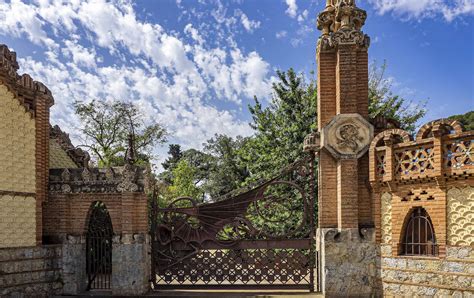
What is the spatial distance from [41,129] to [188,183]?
19.7 meters

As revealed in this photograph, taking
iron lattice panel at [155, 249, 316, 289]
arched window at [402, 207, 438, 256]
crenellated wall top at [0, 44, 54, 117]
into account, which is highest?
crenellated wall top at [0, 44, 54, 117]

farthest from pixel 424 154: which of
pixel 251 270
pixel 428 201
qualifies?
pixel 251 270

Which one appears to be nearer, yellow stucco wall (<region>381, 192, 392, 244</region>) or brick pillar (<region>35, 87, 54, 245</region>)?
yellow stucco wall (<region>381, 192, 392, 244</region>)

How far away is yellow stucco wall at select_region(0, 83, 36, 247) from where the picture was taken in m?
8.23

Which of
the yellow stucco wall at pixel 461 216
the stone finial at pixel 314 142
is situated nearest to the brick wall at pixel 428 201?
the yellow stucco wall at pixel 461 216

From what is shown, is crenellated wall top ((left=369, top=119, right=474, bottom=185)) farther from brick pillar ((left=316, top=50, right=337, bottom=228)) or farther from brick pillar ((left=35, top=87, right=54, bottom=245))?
brick pillar ((left=35, top=87, right=54, bottom=245))

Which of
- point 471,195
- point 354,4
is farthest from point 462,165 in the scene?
point 354,4

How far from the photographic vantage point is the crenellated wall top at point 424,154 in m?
6.83

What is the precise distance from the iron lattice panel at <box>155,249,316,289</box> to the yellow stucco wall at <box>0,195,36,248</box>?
2.88m

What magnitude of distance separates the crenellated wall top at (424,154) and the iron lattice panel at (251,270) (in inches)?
103

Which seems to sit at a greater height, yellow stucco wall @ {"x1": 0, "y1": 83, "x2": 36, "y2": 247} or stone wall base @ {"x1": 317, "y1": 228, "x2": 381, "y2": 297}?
yellow stucco wall @ {"x1": 0, "y1": 83, "x2": 36, "y2": 247}

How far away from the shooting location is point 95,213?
1002cm

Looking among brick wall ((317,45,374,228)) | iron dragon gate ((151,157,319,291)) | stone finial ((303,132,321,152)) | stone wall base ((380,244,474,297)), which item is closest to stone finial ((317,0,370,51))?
brick wall ((317,45,374,228))

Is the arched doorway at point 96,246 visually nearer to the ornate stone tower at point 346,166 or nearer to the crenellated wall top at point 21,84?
the crenellated wall top at point 21,84
